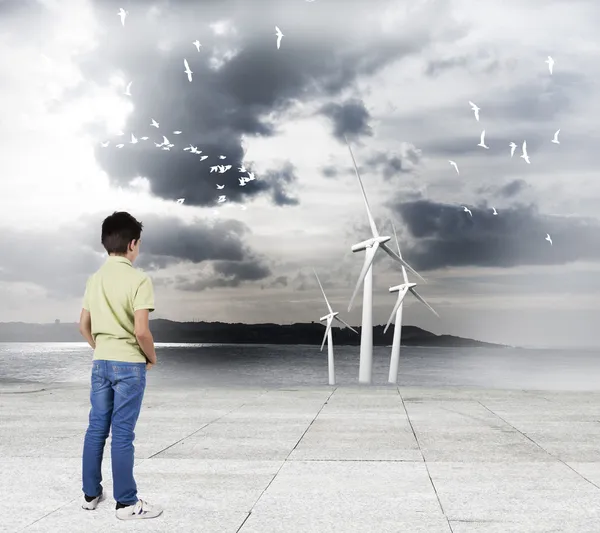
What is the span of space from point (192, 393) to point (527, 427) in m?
9.03

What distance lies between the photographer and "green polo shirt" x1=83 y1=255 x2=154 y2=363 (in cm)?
653

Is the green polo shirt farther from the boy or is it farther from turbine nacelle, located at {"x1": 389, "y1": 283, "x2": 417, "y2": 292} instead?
turbine nacelle, located at {"x1": 389, "y1": 283, "x2": 417, "y2": 292}

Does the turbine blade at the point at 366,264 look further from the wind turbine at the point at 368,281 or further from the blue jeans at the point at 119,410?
the blue jeans at the point at 119,410

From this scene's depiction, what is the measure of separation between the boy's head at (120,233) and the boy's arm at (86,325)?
1.96 ft

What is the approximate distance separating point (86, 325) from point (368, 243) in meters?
34.4

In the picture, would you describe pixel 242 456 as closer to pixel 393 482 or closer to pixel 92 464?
pixel 393 482

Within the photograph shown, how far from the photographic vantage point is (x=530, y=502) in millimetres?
7375

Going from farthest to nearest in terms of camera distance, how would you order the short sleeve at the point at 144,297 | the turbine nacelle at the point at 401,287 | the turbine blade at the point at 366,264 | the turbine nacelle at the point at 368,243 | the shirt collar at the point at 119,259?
the turbine nacelle at the point at 401,287 → the turbine nacelle at the point at 368,243 → the turbine blade at the point at 366,264 → the shirt collar at the point at 119,259 → the short sleeve at the point at 144,297

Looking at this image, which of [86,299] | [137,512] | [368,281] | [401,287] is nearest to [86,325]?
[86,299]

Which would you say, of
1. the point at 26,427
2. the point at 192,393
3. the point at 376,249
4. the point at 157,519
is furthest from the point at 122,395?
the point at 376,249

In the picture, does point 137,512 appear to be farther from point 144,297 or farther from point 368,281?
point 368,281

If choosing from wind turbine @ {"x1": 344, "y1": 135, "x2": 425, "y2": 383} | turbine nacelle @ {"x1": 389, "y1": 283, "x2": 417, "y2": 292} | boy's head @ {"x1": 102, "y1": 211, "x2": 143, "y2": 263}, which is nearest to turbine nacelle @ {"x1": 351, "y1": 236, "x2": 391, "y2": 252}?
wind turbine @ {"x1": 344, "y1": 135, "x2": 425, "y2": 383}

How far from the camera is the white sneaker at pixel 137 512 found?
21.4 ft

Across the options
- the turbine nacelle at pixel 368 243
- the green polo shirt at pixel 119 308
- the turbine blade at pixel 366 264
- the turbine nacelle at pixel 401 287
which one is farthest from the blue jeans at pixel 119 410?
the turbine nacelle at pixel 401 287
